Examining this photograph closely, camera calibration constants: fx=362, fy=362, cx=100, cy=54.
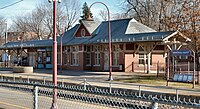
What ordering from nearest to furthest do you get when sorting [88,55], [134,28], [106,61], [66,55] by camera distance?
1. [106,61]
2. [134,28]
3. [88,55]
4. [66,55]

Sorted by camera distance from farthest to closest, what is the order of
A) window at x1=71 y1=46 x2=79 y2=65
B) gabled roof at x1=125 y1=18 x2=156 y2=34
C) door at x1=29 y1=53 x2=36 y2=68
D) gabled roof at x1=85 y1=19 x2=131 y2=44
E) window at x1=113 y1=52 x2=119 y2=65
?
door at x1=29 y1=53 x2=36 y2=68 < window at x1=71 y1=46 x2=79 y2=65 < gabled roof at x1=125 y1=18 x2=156 y2=34 < gabled roof at x1=85 y1=19 x2=131 y2=44 < window at x1=113 y1=52 x2=119 y2=65

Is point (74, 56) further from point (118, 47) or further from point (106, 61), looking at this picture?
point (118, 47)

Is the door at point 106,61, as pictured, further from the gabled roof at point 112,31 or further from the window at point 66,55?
the window at point 66,55

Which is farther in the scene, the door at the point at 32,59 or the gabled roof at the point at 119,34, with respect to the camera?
the door at the point at 32,59

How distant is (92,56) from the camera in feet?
167

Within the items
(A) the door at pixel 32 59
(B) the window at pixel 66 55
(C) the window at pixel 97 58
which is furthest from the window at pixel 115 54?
(A) the door at pixel 32 59

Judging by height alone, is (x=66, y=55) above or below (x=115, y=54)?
below

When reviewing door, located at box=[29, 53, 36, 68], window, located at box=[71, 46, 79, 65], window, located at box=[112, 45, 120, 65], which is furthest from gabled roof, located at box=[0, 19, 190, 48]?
door, located at box=[29, 53, 36, 68]

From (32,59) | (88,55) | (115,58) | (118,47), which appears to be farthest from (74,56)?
(32,59)

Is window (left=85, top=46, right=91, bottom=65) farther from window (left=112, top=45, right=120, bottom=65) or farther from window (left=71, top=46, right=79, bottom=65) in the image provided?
window (left=112, top=45, right=120, bottom=65)

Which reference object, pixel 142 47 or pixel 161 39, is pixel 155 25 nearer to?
pixel 142 47

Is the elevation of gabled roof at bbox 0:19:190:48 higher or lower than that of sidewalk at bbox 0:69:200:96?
higher

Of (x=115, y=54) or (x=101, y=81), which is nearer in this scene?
(x=101, y=81)

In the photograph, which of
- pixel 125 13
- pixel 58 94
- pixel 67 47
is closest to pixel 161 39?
pixel 67 47
